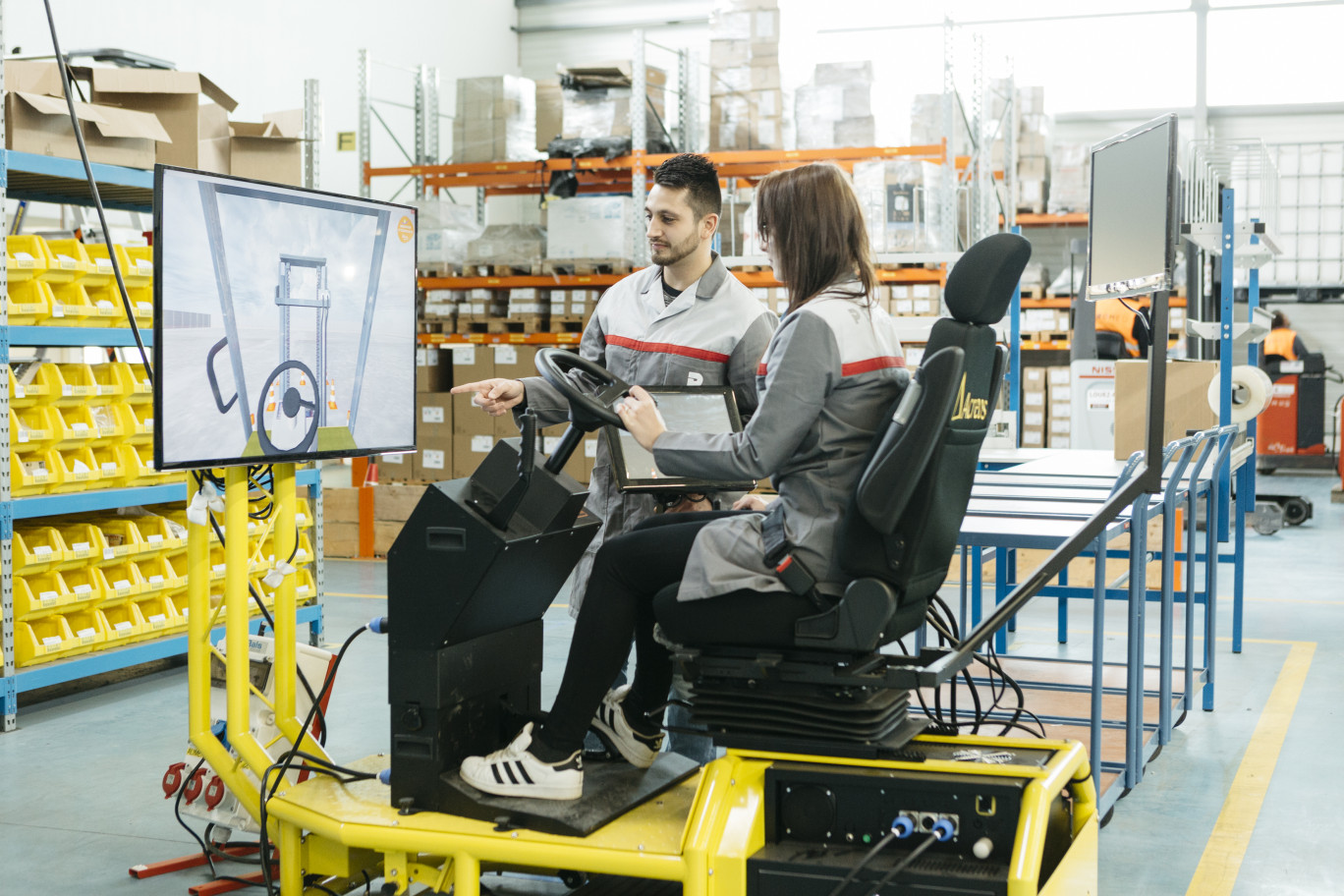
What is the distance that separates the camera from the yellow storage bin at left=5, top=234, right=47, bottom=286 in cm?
514

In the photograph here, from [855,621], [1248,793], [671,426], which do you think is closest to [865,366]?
[855,621]

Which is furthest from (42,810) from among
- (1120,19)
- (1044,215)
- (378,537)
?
(1120,19)

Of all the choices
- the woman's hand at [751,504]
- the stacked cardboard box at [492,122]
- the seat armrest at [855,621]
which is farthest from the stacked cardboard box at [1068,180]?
the seat armrest at [855,621]

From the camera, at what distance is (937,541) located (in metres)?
2.58

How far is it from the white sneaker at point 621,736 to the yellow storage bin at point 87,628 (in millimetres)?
3213

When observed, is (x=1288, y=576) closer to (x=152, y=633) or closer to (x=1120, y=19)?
(x=152, y=633)

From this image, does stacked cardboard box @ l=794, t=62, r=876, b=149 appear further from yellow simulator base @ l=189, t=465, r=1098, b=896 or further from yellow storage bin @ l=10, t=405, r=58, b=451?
yellow simulator base @ l=189, t=465, r=1098, b=896

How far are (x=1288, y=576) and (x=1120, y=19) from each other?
1038 cm

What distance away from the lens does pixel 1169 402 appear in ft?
21.4

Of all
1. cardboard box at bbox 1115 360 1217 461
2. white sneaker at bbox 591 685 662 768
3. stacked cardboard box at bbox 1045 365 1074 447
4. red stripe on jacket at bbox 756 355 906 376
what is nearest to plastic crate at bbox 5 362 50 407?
white sneaker at bbox 591 685 662 768

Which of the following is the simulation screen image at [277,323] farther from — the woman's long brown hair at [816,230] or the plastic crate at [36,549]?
the plastic crate at [36,549]

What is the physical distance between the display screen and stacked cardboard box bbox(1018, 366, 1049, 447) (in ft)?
33.5

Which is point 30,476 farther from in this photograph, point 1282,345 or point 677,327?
point 1282,345

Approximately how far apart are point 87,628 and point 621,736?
→ 132 inches
